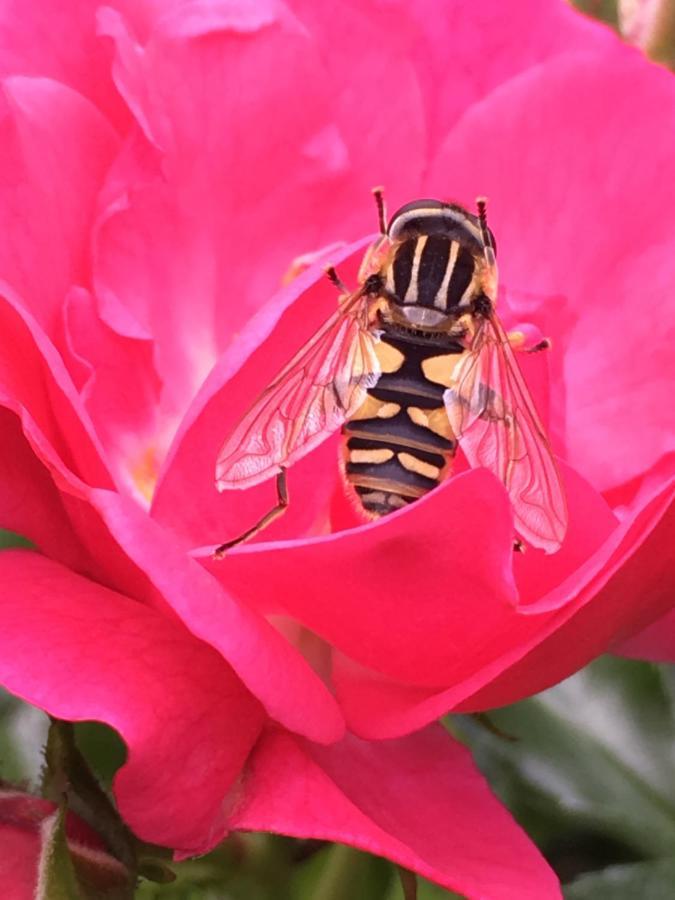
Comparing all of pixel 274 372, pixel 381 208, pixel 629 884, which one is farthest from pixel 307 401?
pixel 629 884

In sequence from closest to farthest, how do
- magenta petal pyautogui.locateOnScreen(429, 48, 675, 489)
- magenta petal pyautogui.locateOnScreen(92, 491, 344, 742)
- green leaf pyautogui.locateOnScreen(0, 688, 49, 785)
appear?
magenta petal pyautogui.locateOnScreen(92, 491, 344, 742), magenta petal pyautogui.locateOnScreen(429, 48, 675, 489), green leaf pyautogui.locateOnScreen(0, 688, 49, 785)

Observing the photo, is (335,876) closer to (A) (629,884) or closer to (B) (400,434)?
(A) (629,884)

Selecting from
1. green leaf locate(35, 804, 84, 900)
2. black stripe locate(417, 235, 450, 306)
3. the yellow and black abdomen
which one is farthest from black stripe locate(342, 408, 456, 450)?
green leaf locate(35, 804, 84, 900)

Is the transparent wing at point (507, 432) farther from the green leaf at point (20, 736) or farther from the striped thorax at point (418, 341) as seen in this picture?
the green leaf at point (20, 736)

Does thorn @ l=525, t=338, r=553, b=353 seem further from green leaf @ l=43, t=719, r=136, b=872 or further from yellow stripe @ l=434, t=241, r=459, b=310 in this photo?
green leaf @ l=43, t=719, r=136, b=872

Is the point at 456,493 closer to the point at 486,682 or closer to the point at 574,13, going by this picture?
the point at 486,682

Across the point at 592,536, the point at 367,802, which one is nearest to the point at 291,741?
the point at 367,802
